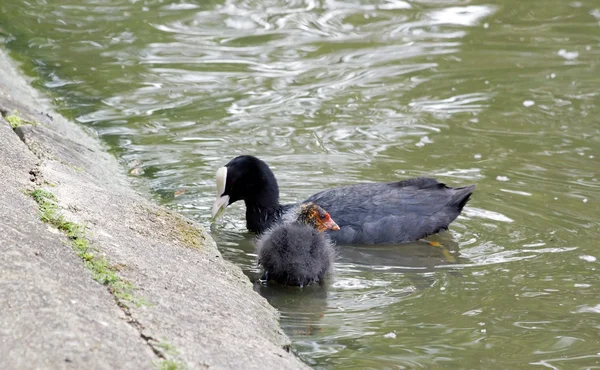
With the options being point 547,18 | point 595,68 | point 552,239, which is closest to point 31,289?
point 552,239

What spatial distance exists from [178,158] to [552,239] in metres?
3.49

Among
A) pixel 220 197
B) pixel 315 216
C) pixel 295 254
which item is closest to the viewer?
pixel 295 254

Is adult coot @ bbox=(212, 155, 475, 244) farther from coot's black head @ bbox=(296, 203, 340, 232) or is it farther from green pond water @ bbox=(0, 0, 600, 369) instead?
coot's black head @ bbox=(296, 203, 340, 232)

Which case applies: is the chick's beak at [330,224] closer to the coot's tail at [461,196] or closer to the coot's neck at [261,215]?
the coot's neck at [261,215]

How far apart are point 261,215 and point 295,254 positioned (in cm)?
149

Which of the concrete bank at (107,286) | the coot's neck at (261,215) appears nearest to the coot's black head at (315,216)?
the coot's neck at (261,215)

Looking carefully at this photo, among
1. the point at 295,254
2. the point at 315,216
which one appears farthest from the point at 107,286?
the point at 315,216

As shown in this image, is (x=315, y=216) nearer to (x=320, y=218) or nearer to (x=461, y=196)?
(x=320, y=218)

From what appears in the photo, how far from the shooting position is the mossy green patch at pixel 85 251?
4492mm

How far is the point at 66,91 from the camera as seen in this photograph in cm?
1078

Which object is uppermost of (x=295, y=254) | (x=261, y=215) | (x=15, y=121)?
(x=15, y=121)

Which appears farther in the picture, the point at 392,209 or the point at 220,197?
the point at 220,197

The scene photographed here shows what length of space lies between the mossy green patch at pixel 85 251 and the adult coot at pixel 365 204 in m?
2.56

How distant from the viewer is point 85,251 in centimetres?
485
